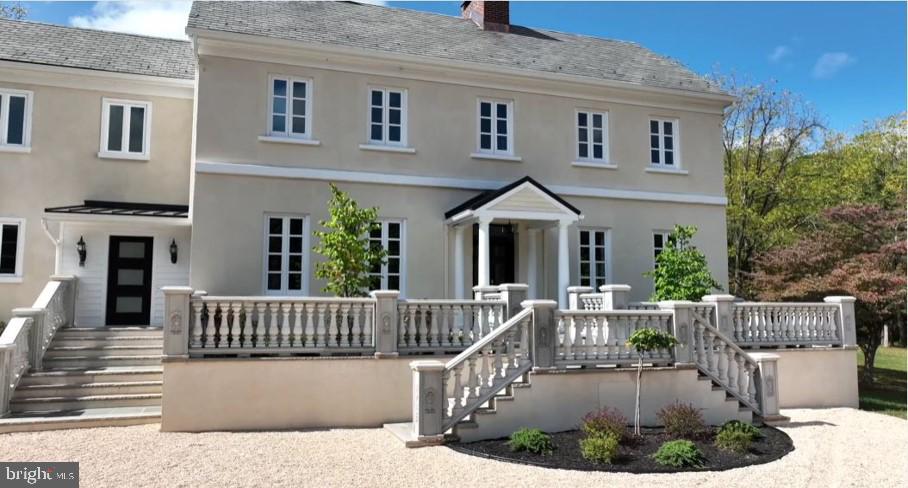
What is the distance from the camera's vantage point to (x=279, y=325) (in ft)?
34.7

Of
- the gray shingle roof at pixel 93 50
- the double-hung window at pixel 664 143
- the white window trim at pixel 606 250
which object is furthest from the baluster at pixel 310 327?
the double-hung window at pixel 664 143

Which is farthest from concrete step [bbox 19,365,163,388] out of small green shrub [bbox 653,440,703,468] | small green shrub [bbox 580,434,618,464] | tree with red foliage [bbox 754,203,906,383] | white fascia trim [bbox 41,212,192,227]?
tree with red foliage [bbox 754,203,906,383]

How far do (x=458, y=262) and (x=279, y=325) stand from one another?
5397mm

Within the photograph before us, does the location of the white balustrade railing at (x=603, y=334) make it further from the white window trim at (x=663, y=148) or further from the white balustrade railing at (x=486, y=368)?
the white window trim at (x=663, y=148)

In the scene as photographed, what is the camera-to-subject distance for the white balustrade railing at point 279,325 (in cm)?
1025

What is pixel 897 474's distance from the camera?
838cm

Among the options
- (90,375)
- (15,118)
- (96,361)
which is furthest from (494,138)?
(15,118)

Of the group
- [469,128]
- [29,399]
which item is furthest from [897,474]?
[29,399]

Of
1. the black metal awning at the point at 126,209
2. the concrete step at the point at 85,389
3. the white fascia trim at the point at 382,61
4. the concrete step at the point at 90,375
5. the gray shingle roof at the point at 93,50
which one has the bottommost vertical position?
the concrete step at the point at 85,389

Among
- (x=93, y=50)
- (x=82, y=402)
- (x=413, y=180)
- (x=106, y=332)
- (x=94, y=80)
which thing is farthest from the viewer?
(x=93, y=50)

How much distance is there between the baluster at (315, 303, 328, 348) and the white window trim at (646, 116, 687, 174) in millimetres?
10157

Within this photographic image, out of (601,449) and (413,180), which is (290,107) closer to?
(413,180)

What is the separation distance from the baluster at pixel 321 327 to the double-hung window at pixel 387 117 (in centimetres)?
545

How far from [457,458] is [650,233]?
10.5 metres
